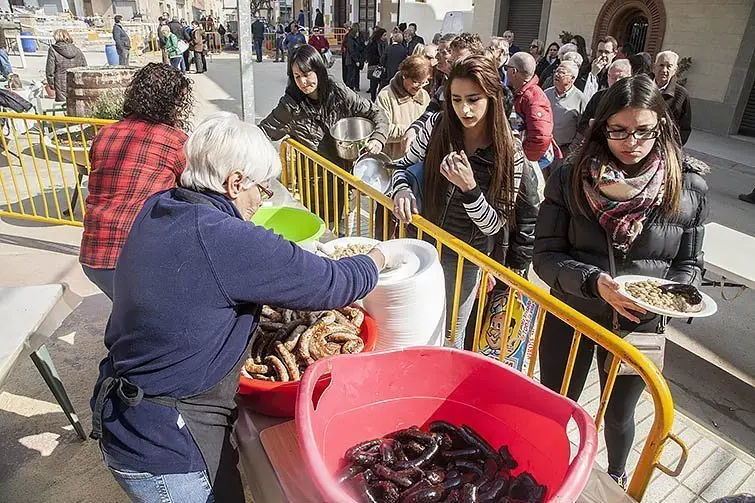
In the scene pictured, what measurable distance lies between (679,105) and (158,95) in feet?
18.8

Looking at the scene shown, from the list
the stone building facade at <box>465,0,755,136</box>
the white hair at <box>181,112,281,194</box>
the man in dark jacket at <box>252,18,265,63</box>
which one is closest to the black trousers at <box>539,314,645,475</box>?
the white hair at <box>181,112,281,194</box>

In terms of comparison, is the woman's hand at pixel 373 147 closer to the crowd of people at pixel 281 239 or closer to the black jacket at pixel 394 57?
the crowd of people at pixel 281 239

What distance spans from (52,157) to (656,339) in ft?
30.7

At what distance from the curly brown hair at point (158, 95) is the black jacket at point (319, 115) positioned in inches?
54.5

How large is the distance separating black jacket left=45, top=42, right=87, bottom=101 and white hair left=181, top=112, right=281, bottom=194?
30.8 ft

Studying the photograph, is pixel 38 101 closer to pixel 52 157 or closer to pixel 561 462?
pixel 52 157

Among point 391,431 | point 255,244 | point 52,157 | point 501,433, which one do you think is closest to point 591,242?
point 501,433

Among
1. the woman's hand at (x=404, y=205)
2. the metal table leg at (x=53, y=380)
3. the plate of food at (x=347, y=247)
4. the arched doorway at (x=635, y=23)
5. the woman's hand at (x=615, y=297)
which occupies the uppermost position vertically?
the arched doorway at (x=635, y=23)

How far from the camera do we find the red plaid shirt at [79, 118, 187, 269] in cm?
289

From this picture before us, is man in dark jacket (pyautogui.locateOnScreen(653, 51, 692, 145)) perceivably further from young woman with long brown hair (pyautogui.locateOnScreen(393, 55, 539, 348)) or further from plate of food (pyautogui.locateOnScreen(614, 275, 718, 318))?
plate of food (pyautogui.locateOnScreen(614, 275, 718, 318))

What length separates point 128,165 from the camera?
2.93 meters

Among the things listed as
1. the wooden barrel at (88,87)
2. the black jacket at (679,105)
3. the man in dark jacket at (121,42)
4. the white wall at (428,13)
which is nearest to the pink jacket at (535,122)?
the black jacket at (679,105)

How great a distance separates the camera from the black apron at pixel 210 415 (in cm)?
156

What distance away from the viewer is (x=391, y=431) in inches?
72.6
